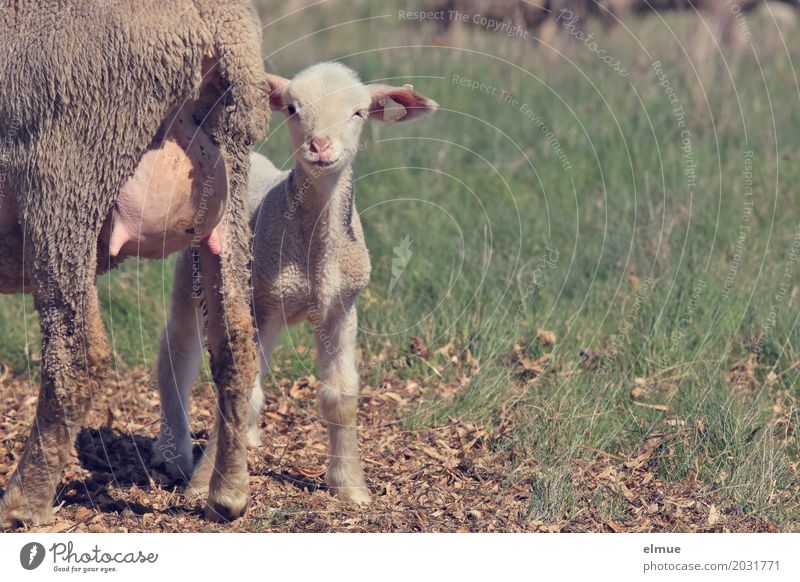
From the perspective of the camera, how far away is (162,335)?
589cm

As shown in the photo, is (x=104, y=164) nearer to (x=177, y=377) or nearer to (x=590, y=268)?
(x=177, y=377)

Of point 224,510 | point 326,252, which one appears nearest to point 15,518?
point 224,510

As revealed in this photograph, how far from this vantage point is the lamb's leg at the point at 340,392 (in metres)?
5.33

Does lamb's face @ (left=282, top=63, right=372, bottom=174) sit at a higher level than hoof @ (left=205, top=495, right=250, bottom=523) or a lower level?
higher

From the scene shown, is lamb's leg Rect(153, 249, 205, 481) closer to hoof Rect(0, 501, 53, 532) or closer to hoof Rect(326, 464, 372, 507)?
hoof Rect(326, 464, 372, 507)

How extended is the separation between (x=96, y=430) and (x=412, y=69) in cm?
487

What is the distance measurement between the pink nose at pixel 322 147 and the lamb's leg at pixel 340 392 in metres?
0.73

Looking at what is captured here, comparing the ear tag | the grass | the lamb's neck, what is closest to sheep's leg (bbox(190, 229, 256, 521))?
the lamb's neck

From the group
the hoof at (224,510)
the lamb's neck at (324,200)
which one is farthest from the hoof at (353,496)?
the lamb's neck at (324,200)

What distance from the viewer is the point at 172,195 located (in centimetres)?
446

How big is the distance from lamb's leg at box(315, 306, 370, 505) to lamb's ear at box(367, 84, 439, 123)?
0.90 meters

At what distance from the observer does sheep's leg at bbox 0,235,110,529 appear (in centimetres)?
439

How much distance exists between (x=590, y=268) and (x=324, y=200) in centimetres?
249
